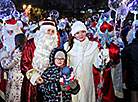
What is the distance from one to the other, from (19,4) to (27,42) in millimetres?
2489

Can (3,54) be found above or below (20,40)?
below

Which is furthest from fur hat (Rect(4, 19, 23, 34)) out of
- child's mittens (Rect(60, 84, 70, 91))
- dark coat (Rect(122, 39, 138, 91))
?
dark coat (Rect(122, 39, 138, 91))

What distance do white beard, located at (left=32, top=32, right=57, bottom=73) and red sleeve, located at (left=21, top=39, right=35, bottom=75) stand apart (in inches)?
2.5

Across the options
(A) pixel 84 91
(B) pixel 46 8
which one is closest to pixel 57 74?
(A) pixel 84 91

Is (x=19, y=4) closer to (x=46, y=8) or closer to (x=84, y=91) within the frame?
(x=46, y=8)

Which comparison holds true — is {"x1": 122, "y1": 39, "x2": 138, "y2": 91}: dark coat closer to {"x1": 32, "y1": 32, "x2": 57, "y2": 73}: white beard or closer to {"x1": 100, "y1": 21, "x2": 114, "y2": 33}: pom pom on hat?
{"x1": 100, "y1": 21, "x2": 114, "y2": 33}: pom pom on hat

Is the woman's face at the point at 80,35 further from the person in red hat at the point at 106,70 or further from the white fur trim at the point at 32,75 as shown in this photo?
the white fur trim at the point at 32,75

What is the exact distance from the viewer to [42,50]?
3564mm

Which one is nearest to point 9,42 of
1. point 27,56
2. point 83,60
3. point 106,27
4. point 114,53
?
point 27,56

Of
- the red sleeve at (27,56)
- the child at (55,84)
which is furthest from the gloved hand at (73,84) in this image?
the red sleeve at (27,56)

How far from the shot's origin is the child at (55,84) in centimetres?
324

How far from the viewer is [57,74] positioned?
329cm

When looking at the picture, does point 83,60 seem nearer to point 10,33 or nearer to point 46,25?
point 46,25

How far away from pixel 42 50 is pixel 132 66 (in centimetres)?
157
